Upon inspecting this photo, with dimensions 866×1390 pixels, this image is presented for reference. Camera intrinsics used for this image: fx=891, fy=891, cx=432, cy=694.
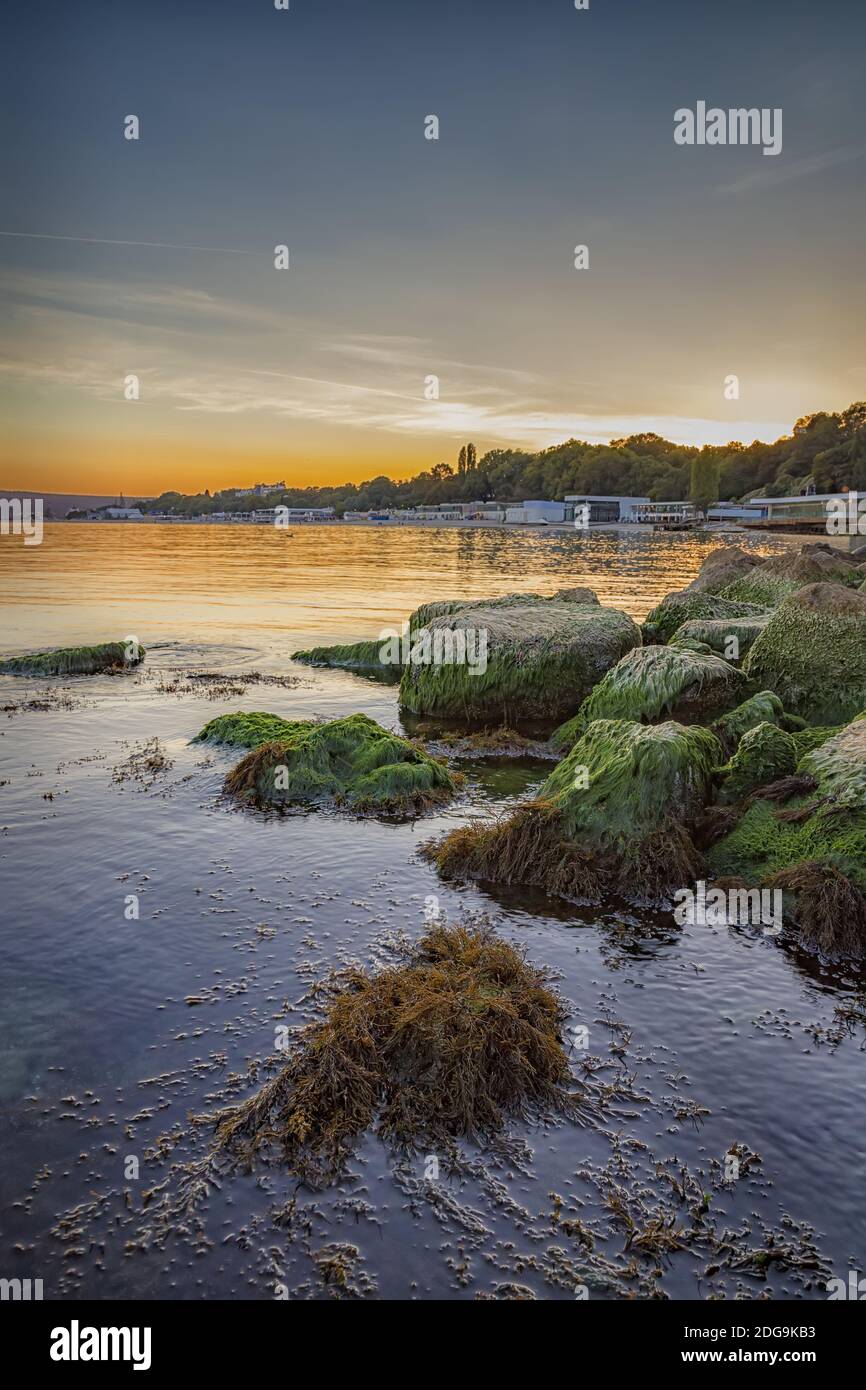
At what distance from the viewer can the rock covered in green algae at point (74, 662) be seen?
2375 cm

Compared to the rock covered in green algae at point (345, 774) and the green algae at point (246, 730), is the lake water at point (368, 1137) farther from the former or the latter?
the green algae at point (246, 730)

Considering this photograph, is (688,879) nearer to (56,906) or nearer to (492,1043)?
(492,1043)

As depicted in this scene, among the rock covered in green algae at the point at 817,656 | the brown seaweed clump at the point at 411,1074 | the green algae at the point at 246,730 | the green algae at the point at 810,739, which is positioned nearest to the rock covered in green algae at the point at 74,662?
the green algae at the point at 246,730

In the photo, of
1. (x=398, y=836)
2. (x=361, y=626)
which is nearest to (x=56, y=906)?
(x=398, y=836)

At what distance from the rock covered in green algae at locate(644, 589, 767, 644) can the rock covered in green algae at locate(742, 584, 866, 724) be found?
21.5 feet

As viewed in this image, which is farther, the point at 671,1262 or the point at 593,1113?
the point at 593,1113

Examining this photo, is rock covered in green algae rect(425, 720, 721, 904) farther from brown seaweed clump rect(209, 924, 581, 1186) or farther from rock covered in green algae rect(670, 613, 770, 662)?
rock covered in green algae rect(670, 613, 770, 662)

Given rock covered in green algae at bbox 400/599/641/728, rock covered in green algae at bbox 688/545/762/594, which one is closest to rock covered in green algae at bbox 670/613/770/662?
rock covered in green algae at bbox 400/599/641/728

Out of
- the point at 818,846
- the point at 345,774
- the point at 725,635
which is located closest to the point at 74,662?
the point at 345,774

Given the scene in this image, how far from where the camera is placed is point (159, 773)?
568 inches

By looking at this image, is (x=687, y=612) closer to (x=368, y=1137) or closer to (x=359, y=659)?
(x=359, y=659)

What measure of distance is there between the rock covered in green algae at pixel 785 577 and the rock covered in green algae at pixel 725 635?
4861mm
